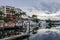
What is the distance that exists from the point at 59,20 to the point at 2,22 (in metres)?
5.63

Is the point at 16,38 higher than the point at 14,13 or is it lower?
lower

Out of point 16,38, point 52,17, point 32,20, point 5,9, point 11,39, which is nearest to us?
point 11,39

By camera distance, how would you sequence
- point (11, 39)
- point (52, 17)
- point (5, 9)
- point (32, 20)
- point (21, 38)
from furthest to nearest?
1. point (52, 17)
2. point (32, 20)
3. point (5, 9)
4. point (21, 38)
5. point (11, 39)

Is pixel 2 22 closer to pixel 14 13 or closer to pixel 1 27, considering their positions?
pixel 1 27

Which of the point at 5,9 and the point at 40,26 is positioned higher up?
the point at 5,9

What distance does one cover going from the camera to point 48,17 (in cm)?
1362

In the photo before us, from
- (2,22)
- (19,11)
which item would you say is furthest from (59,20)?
(2,22)

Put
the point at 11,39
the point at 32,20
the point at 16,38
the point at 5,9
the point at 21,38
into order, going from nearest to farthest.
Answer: the point at 11,39, the point at 16,38, the point at 21,38, the point at 5,9, the point at 32,20

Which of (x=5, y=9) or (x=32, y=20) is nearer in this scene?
(x=5, y=9)

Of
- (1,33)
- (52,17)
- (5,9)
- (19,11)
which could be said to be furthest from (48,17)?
(1,33)

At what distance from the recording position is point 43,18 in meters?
13.6

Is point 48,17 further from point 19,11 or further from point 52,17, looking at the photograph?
point 19,11

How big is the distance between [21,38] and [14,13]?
145 inches

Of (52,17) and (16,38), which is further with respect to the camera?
(52,17)
